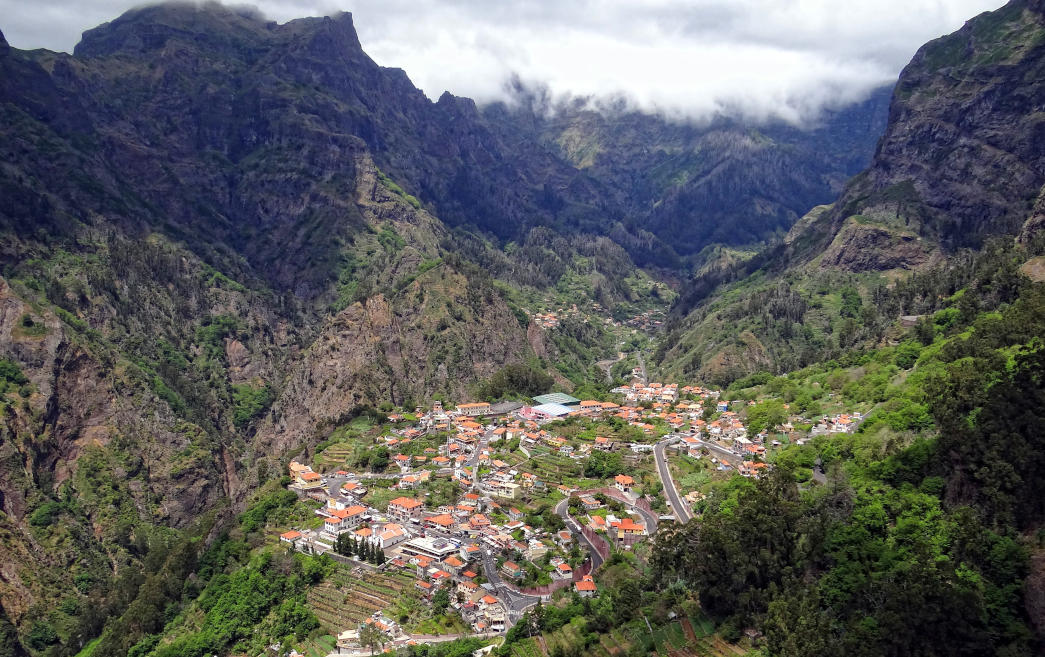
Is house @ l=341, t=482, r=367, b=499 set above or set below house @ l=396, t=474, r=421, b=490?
below

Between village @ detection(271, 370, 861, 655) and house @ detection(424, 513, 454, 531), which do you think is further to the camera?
house @ detection(424, 513, 454, 531)

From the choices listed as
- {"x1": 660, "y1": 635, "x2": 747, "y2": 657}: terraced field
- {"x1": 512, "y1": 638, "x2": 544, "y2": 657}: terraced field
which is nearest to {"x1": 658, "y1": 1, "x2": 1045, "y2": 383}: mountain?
{"x1": 660, "y1": 635, "x2": 747, "y2": 657}: terraced field

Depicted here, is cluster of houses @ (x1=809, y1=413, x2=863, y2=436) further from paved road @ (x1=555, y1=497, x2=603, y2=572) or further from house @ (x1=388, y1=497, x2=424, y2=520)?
house @ (x1=388, y1=497, x2=424, y2=520)

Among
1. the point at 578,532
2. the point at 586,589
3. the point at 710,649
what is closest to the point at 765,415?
the point at 578,532

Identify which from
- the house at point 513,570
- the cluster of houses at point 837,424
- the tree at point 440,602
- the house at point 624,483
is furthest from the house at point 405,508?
the cluster of houses at point 837,424

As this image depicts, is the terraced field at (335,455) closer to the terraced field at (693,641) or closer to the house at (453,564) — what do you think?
the house at (453,564)
